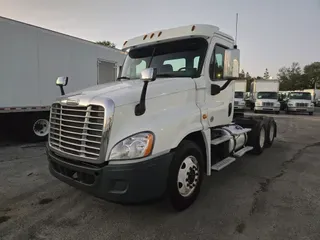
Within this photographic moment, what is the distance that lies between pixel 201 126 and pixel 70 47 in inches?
270

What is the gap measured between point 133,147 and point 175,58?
2.00 metres

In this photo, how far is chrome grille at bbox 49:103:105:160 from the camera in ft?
9.67

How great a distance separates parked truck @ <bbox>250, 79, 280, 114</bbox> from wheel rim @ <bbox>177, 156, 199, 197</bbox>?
2084 cm

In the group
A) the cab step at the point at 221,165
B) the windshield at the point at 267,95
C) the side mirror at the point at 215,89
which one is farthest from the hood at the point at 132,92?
the windshield at the point at 267,95

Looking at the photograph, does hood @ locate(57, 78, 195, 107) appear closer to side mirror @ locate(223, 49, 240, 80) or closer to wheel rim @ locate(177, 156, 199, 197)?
side mirror @ locate(223, 49, 240, 80)

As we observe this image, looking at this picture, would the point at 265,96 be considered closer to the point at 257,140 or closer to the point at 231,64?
the point at 257,140

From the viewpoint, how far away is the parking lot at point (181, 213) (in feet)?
9.95

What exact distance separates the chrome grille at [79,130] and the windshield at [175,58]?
1.56m

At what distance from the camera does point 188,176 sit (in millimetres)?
3566

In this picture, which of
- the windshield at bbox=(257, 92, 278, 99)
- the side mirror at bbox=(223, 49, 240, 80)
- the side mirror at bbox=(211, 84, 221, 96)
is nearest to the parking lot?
the side mirror at bbox=(211, 84, 221, 96)

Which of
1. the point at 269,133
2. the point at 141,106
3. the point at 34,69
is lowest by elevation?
the point at 269,133

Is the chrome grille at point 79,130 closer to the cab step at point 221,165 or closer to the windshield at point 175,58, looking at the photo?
the windshield at point 175,58

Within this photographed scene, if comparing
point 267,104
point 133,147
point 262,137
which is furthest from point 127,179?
point 267,104

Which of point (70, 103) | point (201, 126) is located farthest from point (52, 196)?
point (201, 126)
